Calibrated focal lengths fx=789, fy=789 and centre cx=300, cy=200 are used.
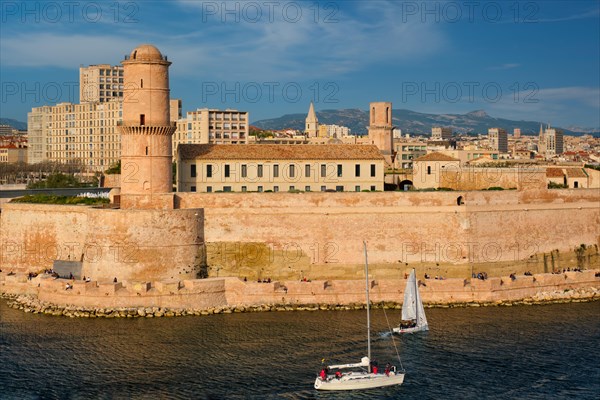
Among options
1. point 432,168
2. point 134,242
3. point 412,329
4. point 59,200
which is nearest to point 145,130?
point 134,242

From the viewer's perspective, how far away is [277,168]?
44625mm

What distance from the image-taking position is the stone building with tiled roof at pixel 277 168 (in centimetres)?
4344

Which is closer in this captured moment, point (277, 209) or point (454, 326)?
point (454, 326)

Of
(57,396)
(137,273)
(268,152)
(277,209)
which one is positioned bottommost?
(57,396)

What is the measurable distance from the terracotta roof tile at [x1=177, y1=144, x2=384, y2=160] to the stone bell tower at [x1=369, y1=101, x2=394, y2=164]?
15.7m

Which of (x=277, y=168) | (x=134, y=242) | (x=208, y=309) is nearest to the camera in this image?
(x=208, y=309)

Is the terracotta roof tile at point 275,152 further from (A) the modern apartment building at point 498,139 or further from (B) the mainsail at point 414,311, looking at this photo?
(A) the modern apartment building at point 498,139

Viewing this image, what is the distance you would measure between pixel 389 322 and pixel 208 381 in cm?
986

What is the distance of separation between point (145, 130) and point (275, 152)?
9485 mm

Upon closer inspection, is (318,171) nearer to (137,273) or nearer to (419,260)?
(419,260)

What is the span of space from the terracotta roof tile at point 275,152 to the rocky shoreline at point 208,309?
11823mm

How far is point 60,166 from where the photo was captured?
8738 cm

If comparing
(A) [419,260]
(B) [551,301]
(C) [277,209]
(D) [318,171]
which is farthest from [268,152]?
(B) [551,301]

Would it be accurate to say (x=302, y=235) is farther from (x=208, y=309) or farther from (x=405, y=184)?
(x=405, y=184)
